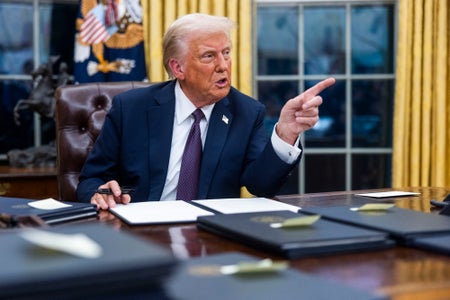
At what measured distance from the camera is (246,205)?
1.62 m

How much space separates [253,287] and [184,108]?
159 centimetres

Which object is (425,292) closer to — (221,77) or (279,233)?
(279,233)

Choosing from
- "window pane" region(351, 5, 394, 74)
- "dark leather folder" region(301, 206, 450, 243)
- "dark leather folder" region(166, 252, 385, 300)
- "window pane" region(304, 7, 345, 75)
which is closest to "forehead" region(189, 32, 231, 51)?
"dark leather folder" region(301, 206, 450, 243)

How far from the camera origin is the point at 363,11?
425cm

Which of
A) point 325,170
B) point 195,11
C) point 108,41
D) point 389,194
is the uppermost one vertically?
point 195,11

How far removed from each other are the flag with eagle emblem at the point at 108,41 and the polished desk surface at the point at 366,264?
248 cm

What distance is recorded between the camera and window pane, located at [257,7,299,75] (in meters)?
4.25

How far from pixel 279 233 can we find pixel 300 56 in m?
3.29

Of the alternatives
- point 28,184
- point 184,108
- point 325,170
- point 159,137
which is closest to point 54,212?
point 159,137

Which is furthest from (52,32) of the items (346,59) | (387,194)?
(387,194)

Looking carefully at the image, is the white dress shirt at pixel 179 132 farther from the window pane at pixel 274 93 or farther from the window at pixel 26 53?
the window pane at pixel 274 93

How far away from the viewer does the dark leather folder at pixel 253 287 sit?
0.72m

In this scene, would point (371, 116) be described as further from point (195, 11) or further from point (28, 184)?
point (28, 184)

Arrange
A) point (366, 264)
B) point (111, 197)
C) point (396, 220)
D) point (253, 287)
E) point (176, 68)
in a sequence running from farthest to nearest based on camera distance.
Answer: point (176, 68)
point (111, 197)
point (396, 220)
point (366, 264)
point (253, 287)
